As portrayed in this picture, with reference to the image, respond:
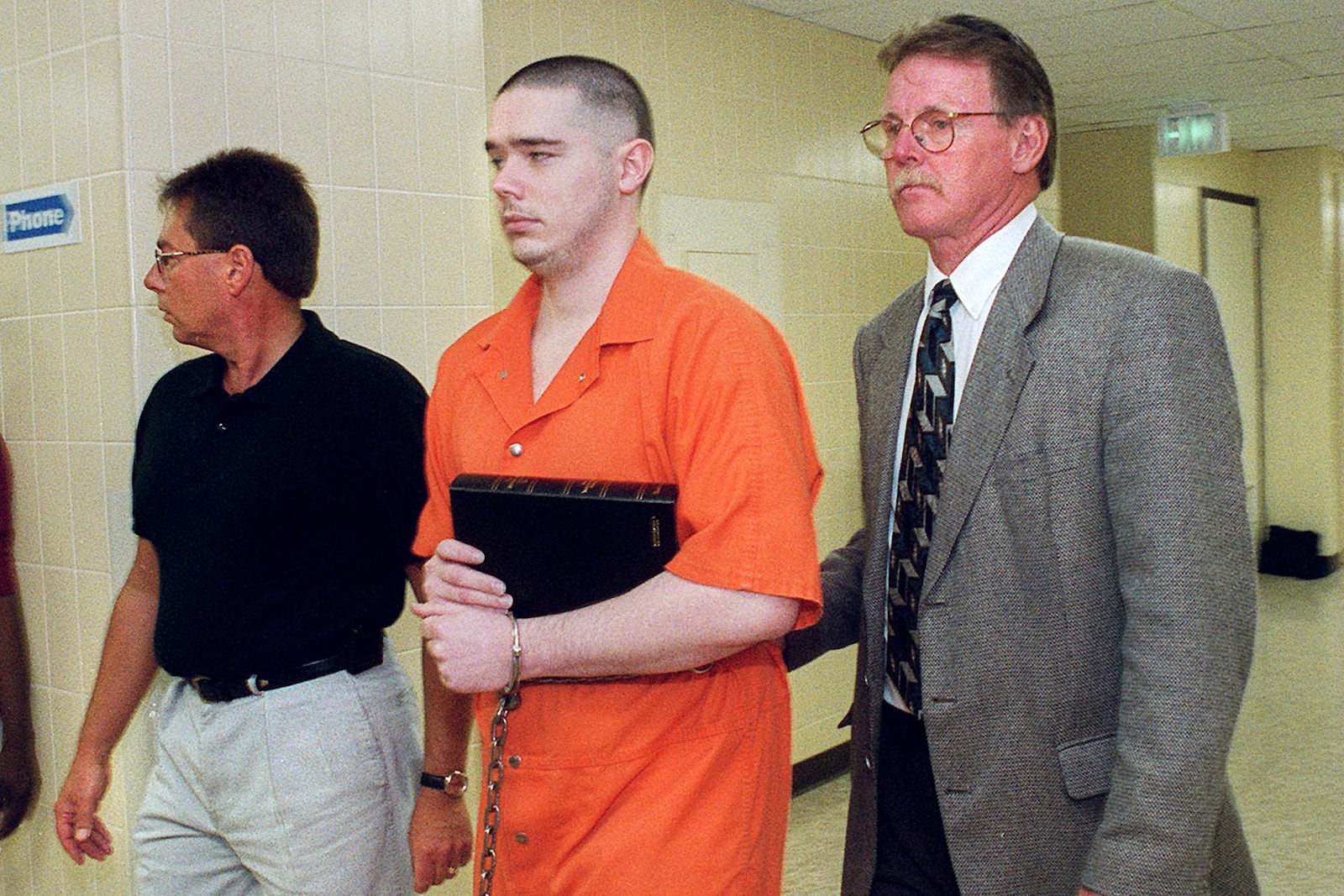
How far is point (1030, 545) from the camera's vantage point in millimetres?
1555

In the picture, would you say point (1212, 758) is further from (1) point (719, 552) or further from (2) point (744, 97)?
(2) point (744, 97)

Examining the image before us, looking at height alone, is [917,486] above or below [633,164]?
below

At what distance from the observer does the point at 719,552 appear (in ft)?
4.78

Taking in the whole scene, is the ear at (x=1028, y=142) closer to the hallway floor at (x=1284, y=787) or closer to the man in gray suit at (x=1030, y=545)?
the man in gray suit at (x=1030, y=545)

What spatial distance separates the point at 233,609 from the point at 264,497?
0.18 metres

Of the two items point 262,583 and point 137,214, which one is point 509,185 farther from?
point 137,214

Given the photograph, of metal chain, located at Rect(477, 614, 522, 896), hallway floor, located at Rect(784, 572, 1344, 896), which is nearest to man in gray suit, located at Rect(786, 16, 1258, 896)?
metal chain, located at Rect(477, 614, 522, 896)

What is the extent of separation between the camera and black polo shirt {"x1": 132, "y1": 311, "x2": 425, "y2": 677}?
207 cm

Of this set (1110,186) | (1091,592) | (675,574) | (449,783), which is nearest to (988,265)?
(1091,592)

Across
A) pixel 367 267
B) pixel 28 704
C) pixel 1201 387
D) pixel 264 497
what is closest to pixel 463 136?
pixel 367 267

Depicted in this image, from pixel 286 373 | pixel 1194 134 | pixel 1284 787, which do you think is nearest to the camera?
pixel 286 373

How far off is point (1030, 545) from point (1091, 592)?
89 millimetres

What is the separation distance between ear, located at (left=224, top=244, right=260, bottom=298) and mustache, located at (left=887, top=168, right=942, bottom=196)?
3.60 feet

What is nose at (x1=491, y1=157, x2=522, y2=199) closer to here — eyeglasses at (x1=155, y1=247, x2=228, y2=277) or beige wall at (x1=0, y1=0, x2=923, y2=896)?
eyeglasses at (x1=155, y1=247, x2=228, y2=277)
